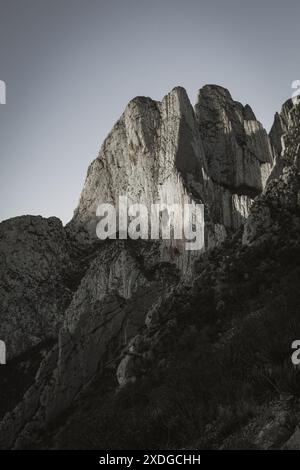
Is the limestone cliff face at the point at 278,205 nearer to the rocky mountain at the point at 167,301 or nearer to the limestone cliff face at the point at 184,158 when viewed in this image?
the rocky mountain at the point at 167,301

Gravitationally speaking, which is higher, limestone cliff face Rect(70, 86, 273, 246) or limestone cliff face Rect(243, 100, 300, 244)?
limestone cliff face Rect(70, 86, 273, 246)

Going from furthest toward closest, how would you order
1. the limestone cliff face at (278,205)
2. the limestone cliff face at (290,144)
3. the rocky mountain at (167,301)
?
the limestone cliff face at (290,144)
the limestone cliff face at (278,205)
the rocky mountain at (167,301)

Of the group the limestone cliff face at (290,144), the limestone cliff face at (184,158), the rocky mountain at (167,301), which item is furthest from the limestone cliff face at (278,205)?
the limestone cliff face at (184,158)

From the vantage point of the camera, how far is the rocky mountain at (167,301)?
56.5ft

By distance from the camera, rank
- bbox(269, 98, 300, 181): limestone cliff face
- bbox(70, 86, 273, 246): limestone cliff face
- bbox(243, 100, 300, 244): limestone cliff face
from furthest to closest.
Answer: bbox(70, 86, 273, 246): limestone cliff face
bbox(269, 98, 300, 181): limestone cliff face
bbox(243, 100, 300, 244): limestone cliff face

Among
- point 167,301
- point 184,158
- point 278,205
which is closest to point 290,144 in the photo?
point 278,205

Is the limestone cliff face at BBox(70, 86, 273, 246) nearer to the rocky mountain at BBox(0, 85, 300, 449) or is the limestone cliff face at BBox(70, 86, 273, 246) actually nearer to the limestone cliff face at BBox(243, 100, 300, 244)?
the rocky mountain at BBox(0, 85, 300, 449)

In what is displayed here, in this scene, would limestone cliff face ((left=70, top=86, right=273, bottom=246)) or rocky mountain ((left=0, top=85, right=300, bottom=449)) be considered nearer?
rocky mountain ((left=0, top=85, right=300, bottom=449))

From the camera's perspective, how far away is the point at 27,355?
83500mm

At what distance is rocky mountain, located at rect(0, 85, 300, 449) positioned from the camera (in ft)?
56.5

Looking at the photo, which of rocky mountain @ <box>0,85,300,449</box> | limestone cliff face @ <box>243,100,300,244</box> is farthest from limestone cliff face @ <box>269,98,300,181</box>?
rocky mountain @ <box>0,85,300,449</box>

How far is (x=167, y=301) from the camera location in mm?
39125

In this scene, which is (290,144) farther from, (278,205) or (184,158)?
(184,158)
